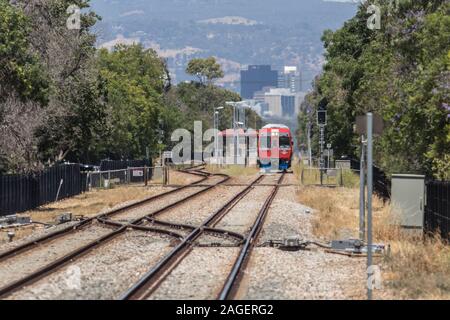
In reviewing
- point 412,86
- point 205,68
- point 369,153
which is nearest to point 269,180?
point 412,86

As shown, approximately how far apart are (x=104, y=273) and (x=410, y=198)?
8315 millimetres

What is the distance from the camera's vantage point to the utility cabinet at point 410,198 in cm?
1923

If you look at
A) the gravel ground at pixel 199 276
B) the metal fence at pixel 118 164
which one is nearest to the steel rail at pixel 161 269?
the gravel ground at pixel 199 276

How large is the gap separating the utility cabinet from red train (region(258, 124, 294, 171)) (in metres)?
45.7

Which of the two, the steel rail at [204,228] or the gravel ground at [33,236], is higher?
the steel rail at [204,228]

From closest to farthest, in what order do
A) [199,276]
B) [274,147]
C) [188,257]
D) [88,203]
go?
[199,276], [188,257], [88,203], [274,147]

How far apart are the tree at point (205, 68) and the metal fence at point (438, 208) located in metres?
128

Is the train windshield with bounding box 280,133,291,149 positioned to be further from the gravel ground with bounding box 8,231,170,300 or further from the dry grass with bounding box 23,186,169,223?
the gravel ground with bounding box 8,231,170,300

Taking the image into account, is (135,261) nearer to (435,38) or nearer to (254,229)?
(254,229)

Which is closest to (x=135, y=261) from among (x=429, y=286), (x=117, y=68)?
(x=429, y=286)

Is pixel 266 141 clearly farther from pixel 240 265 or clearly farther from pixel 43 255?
pixel 240 265

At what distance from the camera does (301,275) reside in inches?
569

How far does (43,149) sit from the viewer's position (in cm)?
4059

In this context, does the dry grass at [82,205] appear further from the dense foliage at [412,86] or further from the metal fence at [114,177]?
the dense foliage at [412,86]
